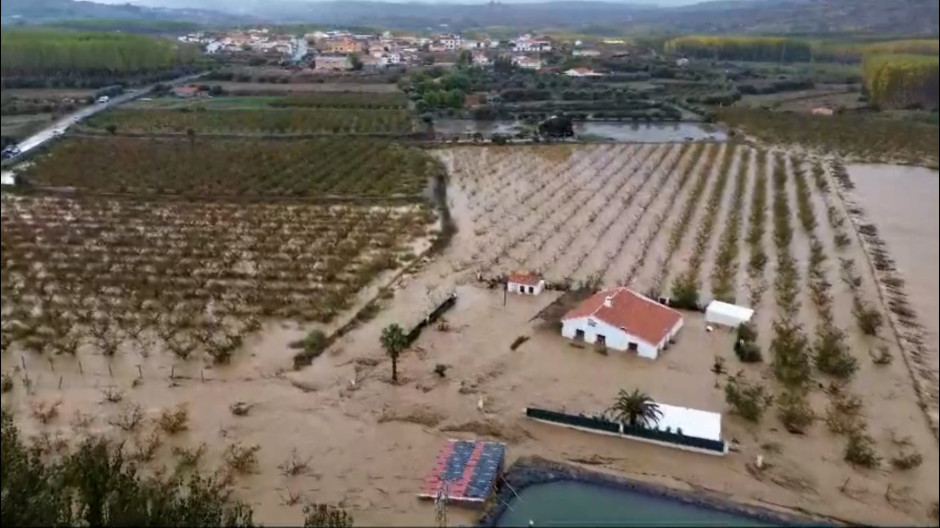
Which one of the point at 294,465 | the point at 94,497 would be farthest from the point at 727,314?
the point at 94,497

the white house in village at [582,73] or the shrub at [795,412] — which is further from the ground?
the white house in village at [582,73]

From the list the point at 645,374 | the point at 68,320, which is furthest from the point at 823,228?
the point at 68,320

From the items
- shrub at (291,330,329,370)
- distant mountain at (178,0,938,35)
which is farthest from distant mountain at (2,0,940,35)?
shrub at (291,330,329,370)

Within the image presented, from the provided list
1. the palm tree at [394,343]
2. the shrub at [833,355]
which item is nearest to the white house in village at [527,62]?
the shrub at [833,355]

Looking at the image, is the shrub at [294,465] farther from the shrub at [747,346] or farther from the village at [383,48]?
the village at [383,48]

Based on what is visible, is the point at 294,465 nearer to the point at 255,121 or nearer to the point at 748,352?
the point at 748,352

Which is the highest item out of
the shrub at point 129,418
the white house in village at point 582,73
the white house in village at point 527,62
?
the white house in village at point 527,62

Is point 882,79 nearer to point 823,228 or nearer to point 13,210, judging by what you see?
point 823,228

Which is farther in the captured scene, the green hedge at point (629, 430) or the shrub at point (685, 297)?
the shrub at point (685, 297)
